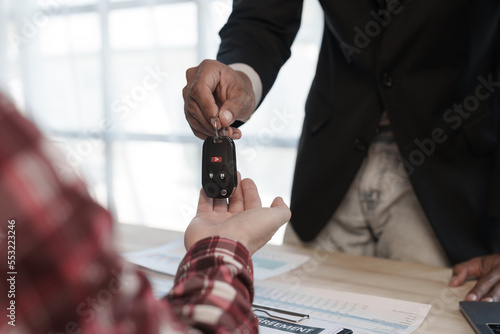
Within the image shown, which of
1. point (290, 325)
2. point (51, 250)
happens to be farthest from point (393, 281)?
point (51, 250)

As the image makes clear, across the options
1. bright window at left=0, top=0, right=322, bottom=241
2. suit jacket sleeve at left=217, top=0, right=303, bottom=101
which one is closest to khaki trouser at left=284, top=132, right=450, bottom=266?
suit jacket sleeve at left=217, top=0, right=303, bottom=101

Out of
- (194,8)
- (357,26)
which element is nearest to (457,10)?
(357,26)

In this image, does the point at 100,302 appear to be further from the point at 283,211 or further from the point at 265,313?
the point at 265,313

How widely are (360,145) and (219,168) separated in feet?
1.46

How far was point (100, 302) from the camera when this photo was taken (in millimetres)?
386

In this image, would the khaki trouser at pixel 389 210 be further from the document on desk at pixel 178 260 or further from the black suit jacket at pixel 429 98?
the document on desk at pixel 178 260

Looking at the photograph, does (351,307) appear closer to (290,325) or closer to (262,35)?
(290,325)

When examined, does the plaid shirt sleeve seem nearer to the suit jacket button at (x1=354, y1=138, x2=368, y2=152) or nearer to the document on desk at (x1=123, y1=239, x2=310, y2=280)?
the document on desk at (x1=123, y1=239, x2=310, y2=280)

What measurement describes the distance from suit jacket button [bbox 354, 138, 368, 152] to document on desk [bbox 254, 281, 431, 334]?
40cm

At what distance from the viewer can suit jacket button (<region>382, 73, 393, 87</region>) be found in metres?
1.21

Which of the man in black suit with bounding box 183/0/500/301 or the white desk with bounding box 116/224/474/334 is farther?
the man in black suit with bounding box 183/0/500/301

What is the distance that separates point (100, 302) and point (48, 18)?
3535mm

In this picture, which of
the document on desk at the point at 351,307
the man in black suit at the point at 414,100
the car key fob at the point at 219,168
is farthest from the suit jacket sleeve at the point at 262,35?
the document on desk at the point at 351,307

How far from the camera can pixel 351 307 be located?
903mm
